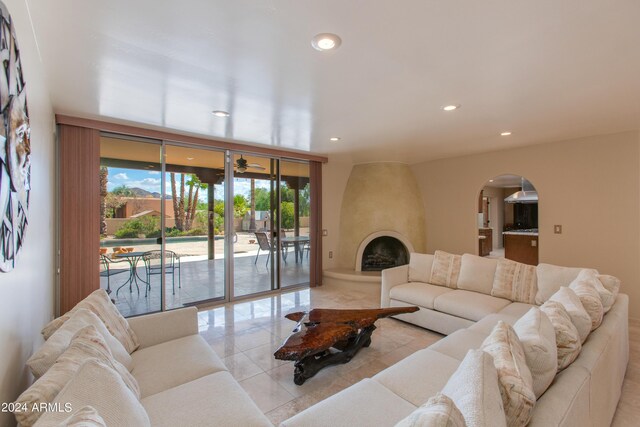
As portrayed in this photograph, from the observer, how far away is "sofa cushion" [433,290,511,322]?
2.91 m

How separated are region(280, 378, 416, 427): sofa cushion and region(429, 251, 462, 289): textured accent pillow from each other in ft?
7.84

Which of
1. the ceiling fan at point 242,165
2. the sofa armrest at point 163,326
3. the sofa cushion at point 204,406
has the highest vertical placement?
the ceiling fan at point 242,165

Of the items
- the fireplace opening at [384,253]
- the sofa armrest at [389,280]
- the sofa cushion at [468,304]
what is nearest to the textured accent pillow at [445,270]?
the sofa cushion at [468,304]

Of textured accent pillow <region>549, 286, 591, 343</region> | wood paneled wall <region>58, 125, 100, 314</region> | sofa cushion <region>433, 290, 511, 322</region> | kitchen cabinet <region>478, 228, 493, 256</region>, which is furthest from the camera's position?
kitchen cabinet <region>478, 228, 493, 256</region>

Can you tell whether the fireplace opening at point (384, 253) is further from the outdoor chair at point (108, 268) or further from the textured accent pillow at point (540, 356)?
the textured accent pillow at point (540, 356)

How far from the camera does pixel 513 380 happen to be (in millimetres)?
1060

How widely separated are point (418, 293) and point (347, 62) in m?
2.69

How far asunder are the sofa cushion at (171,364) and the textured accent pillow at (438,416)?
4.52 ft

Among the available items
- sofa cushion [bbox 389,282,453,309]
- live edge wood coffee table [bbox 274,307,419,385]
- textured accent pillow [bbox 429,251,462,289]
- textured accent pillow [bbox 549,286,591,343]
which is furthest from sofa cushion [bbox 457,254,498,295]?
textured accent pillow [bbox 549,286,591,343]

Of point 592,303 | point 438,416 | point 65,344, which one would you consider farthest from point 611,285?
point 65,344

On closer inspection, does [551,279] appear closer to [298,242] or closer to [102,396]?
[102,396]

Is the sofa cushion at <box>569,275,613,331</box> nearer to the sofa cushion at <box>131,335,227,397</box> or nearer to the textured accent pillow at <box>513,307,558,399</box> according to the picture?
the textured accent pillow at <box>513,307,558,399</box>

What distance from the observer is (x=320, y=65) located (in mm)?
2037

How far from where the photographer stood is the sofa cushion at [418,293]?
3.37 metres
